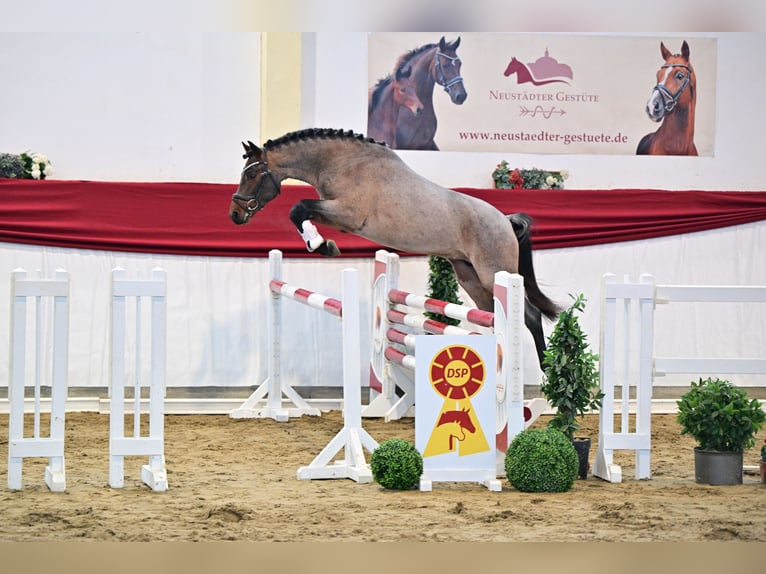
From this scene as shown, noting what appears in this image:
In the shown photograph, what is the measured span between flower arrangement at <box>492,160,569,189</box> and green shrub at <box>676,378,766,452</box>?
2948 mm

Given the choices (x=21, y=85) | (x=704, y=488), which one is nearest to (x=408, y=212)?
(x=704, y=488)

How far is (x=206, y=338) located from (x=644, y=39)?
146 inches

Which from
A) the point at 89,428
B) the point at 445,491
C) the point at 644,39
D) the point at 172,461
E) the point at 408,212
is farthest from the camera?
the point at 644,39

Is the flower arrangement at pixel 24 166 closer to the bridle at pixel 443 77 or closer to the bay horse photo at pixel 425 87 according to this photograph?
the bay horse photo at pixel 425 87

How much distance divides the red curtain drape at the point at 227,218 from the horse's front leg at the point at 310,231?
5.43 feet

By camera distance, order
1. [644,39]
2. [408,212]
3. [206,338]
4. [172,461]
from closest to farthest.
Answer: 1. [172,461]
2. [408,212]
3. [206,338]
4. [644,39]

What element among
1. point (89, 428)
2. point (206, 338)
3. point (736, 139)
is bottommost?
point (89, 428)

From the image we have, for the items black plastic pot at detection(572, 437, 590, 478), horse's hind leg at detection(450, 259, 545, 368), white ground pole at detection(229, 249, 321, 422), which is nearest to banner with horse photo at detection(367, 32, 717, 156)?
white ground pole at detection(229, 249, 321, 422)

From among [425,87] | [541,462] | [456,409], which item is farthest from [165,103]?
[541,462]

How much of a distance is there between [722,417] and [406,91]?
368 cm

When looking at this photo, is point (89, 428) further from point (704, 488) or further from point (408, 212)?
point (704, 488)

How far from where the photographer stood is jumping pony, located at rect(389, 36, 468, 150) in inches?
273

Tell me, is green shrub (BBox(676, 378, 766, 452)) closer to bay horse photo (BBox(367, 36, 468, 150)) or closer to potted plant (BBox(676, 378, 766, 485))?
potted plant (BBox(676, 378, 766, 485))

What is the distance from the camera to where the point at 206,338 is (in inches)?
258
